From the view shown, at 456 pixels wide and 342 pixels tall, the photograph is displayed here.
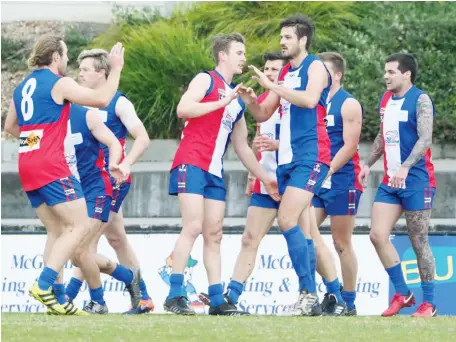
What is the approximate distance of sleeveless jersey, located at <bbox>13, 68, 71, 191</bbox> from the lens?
10031mm

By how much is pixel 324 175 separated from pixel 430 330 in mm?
1912

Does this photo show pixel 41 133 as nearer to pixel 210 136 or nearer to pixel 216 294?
pixel 210 136

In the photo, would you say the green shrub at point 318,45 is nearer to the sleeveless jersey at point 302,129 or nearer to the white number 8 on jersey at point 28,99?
the sleeveless jersey at point 302,129

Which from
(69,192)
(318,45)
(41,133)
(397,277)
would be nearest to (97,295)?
Answer: (69,192)

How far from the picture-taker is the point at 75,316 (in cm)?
995

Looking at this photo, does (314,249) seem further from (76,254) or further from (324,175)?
(76,254)

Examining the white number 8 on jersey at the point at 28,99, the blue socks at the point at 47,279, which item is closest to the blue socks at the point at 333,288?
the blue socks at the point at 47,279

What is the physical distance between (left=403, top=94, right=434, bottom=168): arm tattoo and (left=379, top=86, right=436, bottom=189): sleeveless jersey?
72mm

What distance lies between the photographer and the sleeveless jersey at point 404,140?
11.5 meters

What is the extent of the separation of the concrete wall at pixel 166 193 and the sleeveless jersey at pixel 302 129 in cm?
622

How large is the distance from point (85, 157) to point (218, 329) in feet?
9.34

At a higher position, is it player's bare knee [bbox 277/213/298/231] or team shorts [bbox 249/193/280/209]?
team shorts [bbox 249/193/280/209]

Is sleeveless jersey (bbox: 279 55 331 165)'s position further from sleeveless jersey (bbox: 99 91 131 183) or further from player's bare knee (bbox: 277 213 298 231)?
sleeveless jersey (bbox: 99 91 131 183)

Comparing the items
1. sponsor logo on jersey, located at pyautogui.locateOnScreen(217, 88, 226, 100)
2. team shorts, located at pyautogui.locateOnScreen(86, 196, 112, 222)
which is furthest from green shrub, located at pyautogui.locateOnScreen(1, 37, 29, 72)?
sponsor logo on jersey, located at pyautogui.locateOnScreen(217, 88, 226, 100)
